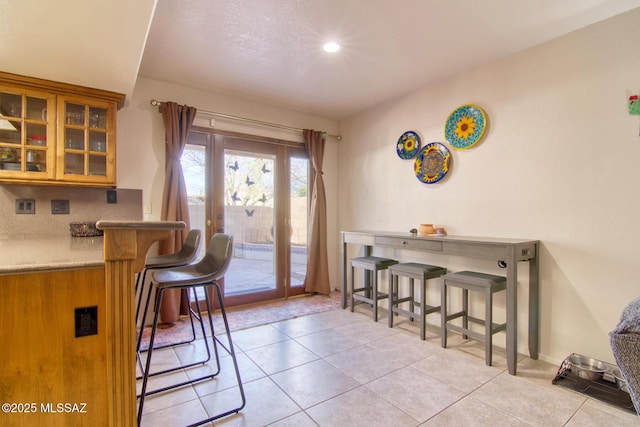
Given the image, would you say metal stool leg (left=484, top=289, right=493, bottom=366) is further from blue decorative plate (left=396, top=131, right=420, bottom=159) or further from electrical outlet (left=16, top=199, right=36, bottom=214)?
electrical outlet (left=16, top=199, right=36, bottom=214)

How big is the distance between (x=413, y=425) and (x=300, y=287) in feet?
8.33

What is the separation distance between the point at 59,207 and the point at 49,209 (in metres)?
0.06

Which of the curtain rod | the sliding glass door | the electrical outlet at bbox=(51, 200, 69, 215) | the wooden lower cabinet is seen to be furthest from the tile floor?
the curtain rod

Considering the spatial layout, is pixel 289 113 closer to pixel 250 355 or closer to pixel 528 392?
pixel 250 355

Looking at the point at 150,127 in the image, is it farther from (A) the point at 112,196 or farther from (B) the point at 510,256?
(B) the point at 510,256

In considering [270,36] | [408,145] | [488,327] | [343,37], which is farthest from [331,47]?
[488,327]

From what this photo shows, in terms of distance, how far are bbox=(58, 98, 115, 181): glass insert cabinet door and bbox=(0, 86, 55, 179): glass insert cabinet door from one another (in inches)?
2.4

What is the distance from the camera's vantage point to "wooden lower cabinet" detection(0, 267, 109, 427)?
3.63 feet

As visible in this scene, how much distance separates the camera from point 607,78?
2.08 m

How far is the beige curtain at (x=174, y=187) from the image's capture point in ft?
9.68

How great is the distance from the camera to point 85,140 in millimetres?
2365

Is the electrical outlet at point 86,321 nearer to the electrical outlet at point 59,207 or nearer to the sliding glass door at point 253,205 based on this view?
the electrical outlet at point 59,207

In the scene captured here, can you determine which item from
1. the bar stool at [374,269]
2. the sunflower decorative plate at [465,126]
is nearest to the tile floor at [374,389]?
the bar stool at [374,269]

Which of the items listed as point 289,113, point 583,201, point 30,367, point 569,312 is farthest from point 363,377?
point 289,113
